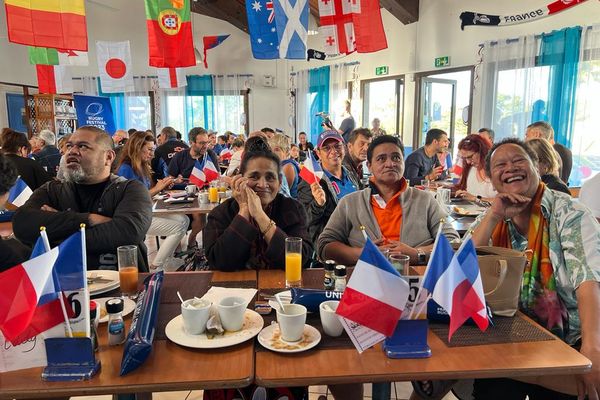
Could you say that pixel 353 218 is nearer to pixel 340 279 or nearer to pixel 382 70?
pixel 340 279

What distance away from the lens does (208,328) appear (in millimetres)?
1240

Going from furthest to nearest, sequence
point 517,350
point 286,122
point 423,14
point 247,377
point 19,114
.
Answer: point 286,122
point 19,114
point 423,14
point 517,350
point 247,377

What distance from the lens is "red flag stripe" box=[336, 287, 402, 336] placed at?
1068 millimetres

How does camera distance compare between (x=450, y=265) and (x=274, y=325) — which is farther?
(x=274, y=325)

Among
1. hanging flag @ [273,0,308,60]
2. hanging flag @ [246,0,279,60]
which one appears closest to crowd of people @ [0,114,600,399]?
hanging flag @ [273,0,308,60]

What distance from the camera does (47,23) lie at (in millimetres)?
3891

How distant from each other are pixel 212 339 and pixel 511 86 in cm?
615

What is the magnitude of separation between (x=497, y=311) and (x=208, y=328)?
35.3 inches

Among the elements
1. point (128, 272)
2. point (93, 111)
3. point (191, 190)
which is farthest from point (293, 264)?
point (93, 111)

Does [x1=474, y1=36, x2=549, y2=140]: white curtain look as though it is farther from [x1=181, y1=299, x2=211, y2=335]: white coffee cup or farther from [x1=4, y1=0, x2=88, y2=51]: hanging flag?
[x1=181, y1=299, x2=211, y2=335]: white coffee cup

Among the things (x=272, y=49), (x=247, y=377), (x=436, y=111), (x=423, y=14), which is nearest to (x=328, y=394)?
(x=247, y=377)

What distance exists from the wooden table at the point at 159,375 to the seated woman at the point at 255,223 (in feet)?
2.25

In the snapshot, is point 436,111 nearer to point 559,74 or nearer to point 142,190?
point 559,74

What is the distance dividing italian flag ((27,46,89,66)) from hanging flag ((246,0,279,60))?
3505 mm
